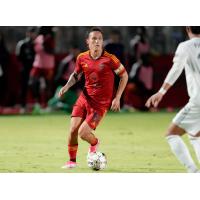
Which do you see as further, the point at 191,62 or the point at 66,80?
the point at 66,80

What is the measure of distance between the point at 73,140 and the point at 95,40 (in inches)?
56.8

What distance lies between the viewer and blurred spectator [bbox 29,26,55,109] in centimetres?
1830

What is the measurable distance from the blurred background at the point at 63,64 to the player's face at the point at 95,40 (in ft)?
24.8

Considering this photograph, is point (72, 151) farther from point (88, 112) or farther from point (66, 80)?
point (66, 80)

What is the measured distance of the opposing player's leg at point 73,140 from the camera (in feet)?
34.3

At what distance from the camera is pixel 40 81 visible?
19.9 metres

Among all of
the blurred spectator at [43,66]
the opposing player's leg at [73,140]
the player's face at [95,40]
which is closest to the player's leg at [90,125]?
the opposing player's leg at [73,140]

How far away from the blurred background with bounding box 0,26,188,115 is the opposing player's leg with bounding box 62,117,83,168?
7644 mm

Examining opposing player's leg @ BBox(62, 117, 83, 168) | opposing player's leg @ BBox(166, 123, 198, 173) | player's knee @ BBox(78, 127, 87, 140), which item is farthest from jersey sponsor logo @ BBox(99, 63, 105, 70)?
opposing player's leg @ BBox(166, 123, 198, 173)

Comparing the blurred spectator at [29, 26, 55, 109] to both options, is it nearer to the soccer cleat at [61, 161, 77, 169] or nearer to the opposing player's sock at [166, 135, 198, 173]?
the soccer cleat at [61, 161, 77, 169]

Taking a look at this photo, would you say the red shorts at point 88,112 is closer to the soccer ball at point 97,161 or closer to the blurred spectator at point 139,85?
the soccer ball at point 97,161

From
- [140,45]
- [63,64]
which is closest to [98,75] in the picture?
[63,64]

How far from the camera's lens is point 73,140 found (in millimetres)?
10539
